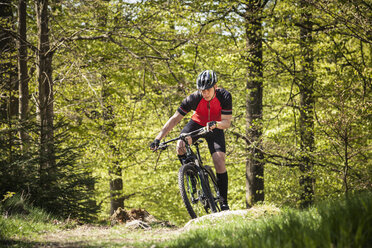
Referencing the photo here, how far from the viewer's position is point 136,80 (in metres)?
16.1

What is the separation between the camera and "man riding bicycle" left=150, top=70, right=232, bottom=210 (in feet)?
20.5

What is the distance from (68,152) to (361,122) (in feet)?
25.7

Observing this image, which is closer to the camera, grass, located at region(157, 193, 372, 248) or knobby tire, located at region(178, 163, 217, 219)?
grass, located at region(157, 193, 372, 248)

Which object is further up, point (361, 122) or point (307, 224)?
point (361, 122)

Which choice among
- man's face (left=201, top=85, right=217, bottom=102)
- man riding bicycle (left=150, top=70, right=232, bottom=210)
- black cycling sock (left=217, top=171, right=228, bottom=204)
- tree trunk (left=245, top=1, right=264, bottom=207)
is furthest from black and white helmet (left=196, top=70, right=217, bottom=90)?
tree trunk (left=245, top=1, right=264, bottom=207)

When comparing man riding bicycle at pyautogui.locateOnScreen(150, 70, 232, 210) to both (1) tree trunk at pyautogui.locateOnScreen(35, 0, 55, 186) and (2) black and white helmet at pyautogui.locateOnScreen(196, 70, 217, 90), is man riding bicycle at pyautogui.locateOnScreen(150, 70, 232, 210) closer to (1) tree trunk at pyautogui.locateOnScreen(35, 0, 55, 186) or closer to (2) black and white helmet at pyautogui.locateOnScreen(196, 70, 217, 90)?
(2) black and white helmet at pyautogui.locateOnScreen(196, 70, 217, 90)

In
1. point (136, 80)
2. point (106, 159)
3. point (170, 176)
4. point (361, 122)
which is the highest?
point (136, 80)

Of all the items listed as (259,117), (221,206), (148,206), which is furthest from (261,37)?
(148,206)

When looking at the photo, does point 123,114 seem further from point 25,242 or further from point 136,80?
point 25,242

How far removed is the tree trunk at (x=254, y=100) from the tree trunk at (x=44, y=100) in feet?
19.6

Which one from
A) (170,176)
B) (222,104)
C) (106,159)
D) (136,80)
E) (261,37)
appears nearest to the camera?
(222,104)

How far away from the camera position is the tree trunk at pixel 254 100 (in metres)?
11.4

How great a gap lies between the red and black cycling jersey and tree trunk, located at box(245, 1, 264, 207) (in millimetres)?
4668

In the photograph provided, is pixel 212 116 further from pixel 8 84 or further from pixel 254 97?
pixel 8 84
